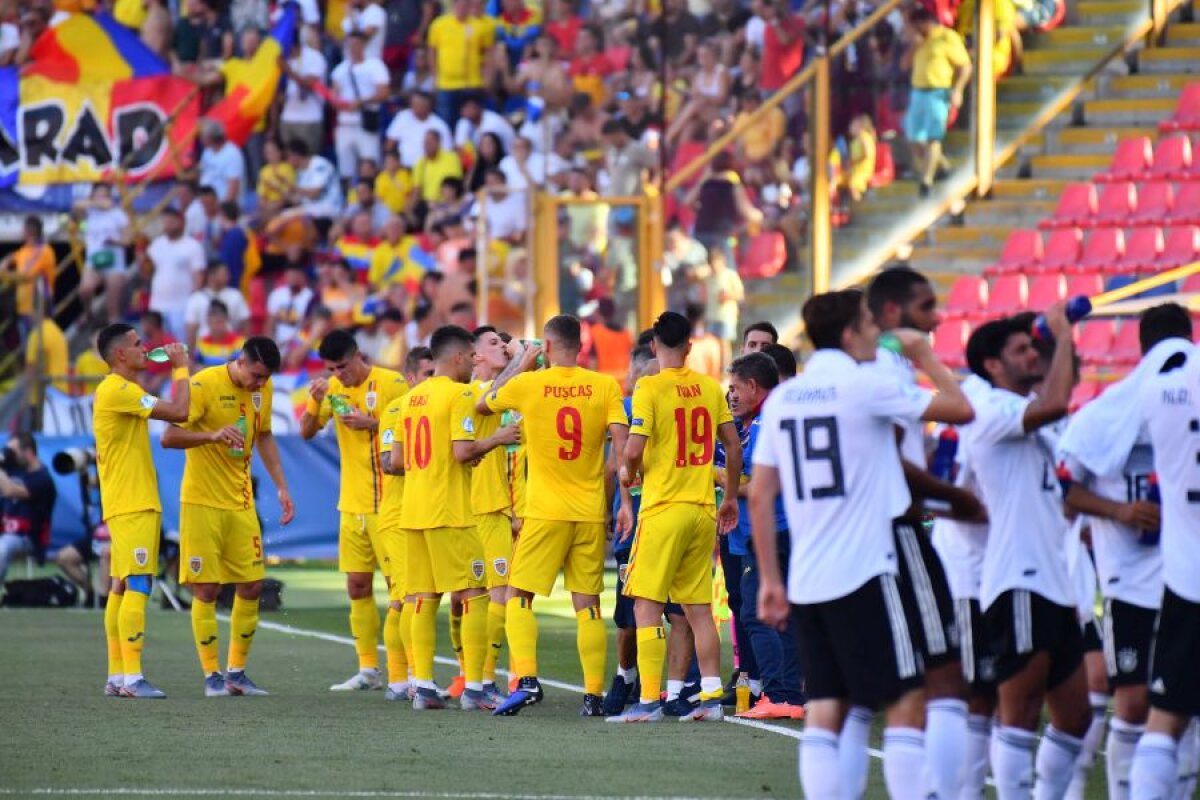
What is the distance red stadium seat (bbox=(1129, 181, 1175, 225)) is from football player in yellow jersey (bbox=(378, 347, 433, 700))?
38.5 ft

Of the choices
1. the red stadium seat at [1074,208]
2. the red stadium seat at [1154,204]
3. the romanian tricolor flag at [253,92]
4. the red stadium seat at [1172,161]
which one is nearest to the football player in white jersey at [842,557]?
the red stadium seat at [1154,204]

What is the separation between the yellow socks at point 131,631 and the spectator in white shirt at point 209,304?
41.8 ft

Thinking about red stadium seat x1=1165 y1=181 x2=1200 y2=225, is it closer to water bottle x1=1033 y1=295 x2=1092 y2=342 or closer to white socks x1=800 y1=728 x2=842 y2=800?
water bottle x1=1033 y1=295 x2=1092 y2=342

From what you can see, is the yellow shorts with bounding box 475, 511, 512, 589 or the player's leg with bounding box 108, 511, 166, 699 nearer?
the yellow shorts with bounding box 475, 511, 512, 589

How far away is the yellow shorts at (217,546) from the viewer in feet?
42.3

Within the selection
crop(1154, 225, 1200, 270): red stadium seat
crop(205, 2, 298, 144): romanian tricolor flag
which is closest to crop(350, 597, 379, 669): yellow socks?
crop(1154, 225, 1200, 270): red stadium seat

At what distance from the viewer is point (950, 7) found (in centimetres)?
2394

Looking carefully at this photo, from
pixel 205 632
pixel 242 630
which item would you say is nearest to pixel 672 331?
pixel 242 630

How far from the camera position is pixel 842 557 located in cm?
720

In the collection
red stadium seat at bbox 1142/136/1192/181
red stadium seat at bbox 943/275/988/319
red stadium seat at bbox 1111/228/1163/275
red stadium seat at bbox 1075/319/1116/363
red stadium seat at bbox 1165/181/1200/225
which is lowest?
red stadium seat at bbox 1075/319/1116/363

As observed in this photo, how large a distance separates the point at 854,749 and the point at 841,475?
3.08 ft

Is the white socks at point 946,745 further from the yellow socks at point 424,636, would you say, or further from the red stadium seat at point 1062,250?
the red stadium seat at point 1062,250

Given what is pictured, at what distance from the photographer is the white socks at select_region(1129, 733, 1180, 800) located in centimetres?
759

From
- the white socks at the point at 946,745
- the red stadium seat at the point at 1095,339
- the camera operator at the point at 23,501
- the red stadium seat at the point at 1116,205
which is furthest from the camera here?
the red stadium seat at the point at 1116,205
